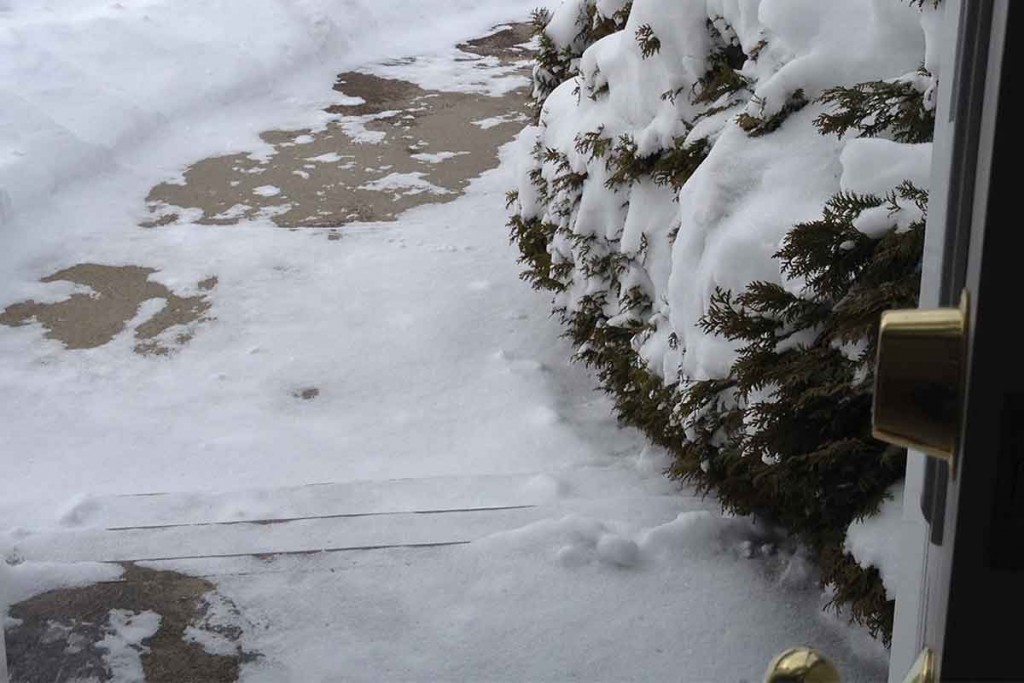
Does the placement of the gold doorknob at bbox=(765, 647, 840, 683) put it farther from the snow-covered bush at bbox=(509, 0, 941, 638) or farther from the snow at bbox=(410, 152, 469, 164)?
the snow at bbox=(410, 152, 469, 164)

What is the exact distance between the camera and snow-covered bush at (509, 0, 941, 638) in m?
2.30

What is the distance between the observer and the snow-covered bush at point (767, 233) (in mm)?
2299

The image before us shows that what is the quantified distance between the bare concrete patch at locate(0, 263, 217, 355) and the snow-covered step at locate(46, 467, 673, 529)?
124 cm

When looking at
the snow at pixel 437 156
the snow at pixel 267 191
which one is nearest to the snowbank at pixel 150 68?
the snow at pixel 267 191

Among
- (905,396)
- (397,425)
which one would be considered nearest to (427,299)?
(397,425)

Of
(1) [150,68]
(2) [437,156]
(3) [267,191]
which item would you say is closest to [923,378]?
(3) [267,191]

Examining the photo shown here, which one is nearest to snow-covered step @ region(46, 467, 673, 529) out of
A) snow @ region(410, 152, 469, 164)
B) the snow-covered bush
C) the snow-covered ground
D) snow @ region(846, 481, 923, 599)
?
the snow-covered ground

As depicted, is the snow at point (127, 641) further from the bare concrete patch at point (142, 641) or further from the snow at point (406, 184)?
the snow at point (406, 184)

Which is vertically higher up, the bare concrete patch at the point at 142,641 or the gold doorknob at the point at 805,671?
the gold doorknob at the point at 805,671

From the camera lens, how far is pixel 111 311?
15.3 ft

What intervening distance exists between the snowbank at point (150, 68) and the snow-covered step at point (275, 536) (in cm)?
289

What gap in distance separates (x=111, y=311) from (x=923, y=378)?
14.9 ft

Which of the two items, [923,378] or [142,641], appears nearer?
[923,378]

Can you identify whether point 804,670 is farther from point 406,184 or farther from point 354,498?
point 406,184
